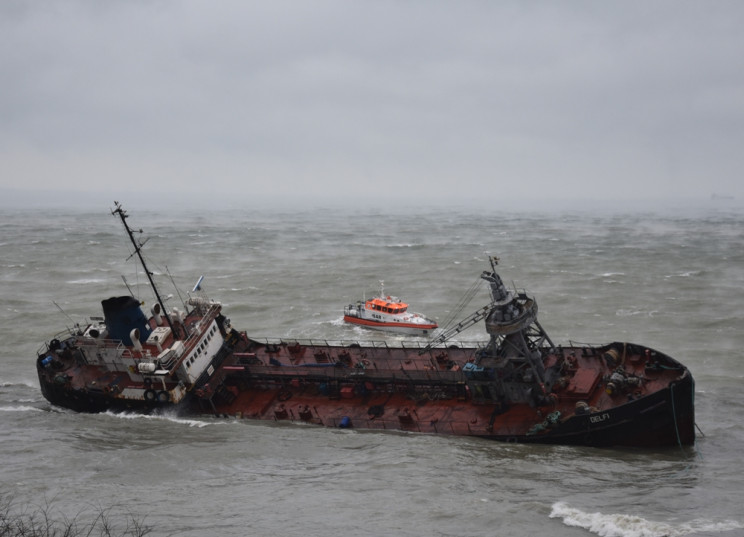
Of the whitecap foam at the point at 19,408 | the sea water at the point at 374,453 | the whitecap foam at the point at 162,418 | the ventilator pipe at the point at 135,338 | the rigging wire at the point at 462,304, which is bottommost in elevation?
the whitecap foam at the point at 19,408

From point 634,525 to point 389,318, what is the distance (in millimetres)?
36048

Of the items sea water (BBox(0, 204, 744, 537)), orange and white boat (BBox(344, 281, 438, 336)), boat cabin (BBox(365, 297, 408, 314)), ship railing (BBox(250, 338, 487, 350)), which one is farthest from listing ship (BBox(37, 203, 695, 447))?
boat cabin (BBox(365, 297, 408, 314))

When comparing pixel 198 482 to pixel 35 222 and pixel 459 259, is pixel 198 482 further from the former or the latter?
pixel 35 222

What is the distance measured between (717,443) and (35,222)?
180 metres

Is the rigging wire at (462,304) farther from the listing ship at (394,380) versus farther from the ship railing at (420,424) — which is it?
the ship railing at (420,424)

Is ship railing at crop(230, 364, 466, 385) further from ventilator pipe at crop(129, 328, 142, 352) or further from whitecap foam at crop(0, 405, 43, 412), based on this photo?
whitecap foam at crop(0, 405, 43, 412)

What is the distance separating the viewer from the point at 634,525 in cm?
1902

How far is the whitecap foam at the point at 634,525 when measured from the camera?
734 inches

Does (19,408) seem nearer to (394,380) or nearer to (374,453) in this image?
(394,380)

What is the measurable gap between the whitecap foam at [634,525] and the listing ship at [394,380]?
243 inches

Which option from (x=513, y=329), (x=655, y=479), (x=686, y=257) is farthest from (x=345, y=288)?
(x=686, y=257)

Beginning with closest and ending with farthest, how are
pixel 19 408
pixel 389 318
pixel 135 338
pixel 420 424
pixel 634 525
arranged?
pixel 634 525 → pixel 420 424 → pixel 135 338 → pixel 19 408 → pixel 389 318

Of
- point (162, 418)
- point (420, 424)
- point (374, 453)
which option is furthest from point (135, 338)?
point (420, 424)

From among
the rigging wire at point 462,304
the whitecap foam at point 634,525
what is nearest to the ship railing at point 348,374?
the whitecap foam at point 634,525
